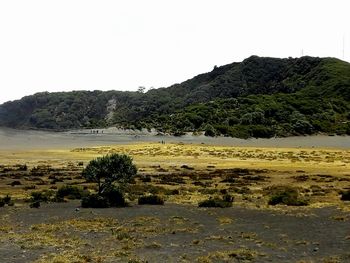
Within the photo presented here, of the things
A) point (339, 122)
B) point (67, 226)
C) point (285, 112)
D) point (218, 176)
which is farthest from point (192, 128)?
point (67, 226)

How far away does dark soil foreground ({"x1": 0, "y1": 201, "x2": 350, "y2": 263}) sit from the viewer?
20.8m

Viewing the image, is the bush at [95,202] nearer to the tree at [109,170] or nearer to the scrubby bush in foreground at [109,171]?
the scrubby bush in foreground at [109,171]

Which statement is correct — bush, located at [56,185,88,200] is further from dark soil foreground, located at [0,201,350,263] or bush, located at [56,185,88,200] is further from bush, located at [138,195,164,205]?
bush, located at [138,195,164,205]

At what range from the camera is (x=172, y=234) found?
2588 cm

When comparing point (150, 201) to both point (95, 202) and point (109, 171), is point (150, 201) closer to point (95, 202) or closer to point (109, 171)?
point (95, 202)

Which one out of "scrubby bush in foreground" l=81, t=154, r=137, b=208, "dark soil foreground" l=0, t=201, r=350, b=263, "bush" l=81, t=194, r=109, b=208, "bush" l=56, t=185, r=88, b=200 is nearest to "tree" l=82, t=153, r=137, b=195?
"scrubby bush in foreground" l=81, t=154, r=137, b=208

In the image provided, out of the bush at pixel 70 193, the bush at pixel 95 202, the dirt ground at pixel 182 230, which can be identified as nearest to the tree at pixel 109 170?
the bush at pixel 70 193

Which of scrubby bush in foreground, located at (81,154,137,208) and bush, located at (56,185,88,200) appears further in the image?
bush, located at (56,185,88,200)

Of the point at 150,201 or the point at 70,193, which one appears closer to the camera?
the point at 150,201

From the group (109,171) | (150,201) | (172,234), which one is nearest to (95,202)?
(150,201)

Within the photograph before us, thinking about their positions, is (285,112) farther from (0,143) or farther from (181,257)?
(181,257)

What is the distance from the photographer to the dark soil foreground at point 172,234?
20812 mm

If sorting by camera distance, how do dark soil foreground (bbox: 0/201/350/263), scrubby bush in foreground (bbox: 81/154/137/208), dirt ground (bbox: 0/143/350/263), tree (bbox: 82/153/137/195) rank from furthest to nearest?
tree (bbox: 82/153/137/195) → scrubby bush in foreground (bbox: 81/154/137/208) → dirt ground (bbox: 0/143/350/263) → dark soil foreground (bbox: 0/201/350/263)

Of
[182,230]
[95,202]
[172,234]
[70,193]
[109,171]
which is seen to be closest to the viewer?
[172,234]
